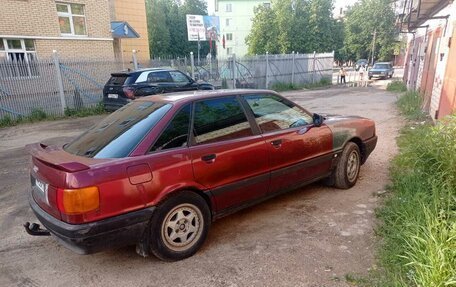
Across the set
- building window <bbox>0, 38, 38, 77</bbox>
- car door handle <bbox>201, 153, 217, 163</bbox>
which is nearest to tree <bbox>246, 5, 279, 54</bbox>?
building window <bbox>0, 38, 38, 77</bbox>

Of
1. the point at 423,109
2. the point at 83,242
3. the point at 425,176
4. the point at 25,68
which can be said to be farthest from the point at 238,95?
the point at 25,68

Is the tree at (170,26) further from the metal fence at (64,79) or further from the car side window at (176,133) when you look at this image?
the car side window at (176,133)

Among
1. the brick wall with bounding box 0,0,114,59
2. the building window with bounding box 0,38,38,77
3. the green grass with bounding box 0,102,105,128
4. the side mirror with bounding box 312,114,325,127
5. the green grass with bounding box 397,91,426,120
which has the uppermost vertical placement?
the brick wall with bounding box 0,0,114,59

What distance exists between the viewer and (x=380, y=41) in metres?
43.2

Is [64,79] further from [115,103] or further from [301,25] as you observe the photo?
[301,25]

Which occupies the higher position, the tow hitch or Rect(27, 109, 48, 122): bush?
the tow hitch

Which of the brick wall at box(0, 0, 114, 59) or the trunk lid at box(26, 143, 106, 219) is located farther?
the brick wall at box(0, 0, 114, 59)

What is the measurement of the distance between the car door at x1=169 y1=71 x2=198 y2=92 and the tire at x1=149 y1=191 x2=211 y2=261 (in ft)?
27.8

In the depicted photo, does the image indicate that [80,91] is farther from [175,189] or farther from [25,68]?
[175,189]

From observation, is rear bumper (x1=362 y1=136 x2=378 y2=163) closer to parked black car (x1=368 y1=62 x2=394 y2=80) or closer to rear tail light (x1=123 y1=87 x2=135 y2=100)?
rear tail light (x1=123 y1=87 x2=135 y2=100)

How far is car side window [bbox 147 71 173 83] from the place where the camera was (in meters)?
10.7

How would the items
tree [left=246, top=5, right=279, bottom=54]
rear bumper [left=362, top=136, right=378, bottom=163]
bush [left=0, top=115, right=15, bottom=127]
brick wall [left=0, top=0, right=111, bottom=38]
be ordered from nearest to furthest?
rear bumper [left=362, top=136, right=378, bottom=163] < bush [left=0, top=115, right=15, bottom=127] < brick wall [left=0, top=0, right=111, bottom=38] < tree [left=246, top=5, right=279, bottom=54]

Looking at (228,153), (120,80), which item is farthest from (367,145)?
(120,80)

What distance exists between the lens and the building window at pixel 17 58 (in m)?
10.6
